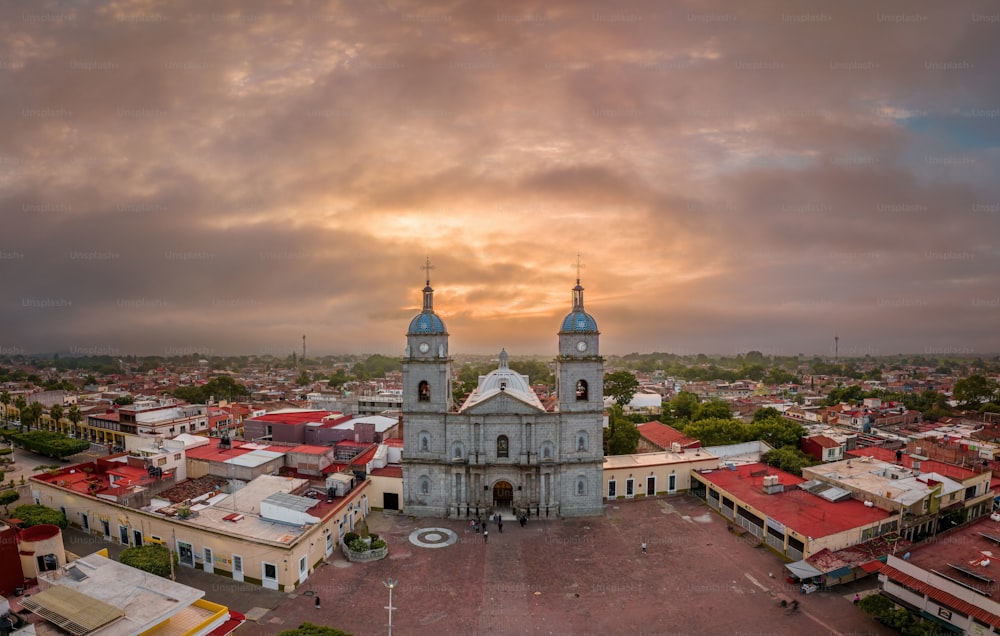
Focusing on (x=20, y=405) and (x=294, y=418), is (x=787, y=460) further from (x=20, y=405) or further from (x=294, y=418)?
(x=20, y=405)

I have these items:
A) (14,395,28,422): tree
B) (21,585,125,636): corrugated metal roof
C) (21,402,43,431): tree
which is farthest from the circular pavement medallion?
(14,395,28,422): tree

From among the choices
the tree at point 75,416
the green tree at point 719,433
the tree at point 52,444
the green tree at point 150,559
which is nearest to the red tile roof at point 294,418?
A: the tree at point 52,444

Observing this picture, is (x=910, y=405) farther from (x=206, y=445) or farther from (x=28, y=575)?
(x=28, y=575)

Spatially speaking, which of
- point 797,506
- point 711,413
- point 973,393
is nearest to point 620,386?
point 711,413

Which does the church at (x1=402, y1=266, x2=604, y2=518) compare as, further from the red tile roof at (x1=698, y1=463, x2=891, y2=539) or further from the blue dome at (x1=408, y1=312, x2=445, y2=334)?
the red tile roof at (x1=698, y1=463, x2=891, y2=539)

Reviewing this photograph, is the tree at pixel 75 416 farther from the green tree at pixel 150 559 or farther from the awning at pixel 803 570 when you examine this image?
the awning at pixel 803 570

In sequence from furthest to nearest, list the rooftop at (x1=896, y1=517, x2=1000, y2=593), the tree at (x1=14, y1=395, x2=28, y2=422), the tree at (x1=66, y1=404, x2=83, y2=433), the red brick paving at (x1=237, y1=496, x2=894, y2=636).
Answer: the tree at (x1=14, y1=395, x2=28, y2=422)
the tree at (x1=66, y1=404, x2=83, y2=433)
the red brick paving at (x1=237, y1=496, x2=894, y2=636)
the rooftop at (x1=896, y1=517, x2=1000, y2=593)
